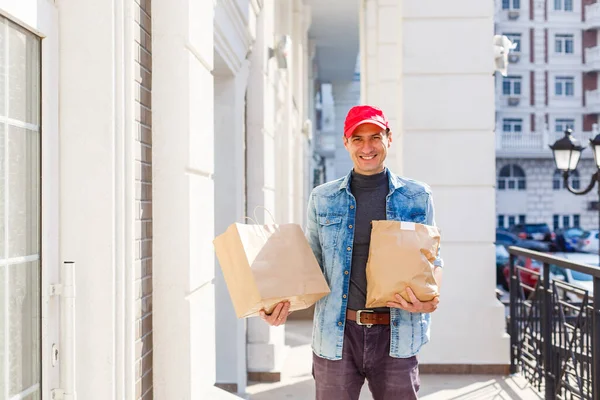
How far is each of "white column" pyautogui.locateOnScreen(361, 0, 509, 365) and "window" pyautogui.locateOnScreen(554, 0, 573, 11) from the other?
35006mm

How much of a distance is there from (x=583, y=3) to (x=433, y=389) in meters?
37.1

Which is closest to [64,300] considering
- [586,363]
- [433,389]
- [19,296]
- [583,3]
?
[19,296]

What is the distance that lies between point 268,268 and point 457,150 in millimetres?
3898

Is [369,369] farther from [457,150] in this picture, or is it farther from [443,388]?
[457,150]

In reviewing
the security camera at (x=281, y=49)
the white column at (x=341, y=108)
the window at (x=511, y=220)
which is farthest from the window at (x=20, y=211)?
the window at (x=511, y=220)

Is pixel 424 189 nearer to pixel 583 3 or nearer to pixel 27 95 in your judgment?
pixel 27 95

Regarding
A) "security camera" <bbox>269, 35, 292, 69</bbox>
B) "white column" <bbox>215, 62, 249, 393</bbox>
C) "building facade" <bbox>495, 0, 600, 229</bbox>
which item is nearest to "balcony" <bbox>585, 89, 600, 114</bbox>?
"building facade" <bbox>495, 0, 600, 229</bbox>

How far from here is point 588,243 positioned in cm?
2759

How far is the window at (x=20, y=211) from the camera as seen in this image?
5.85 ft

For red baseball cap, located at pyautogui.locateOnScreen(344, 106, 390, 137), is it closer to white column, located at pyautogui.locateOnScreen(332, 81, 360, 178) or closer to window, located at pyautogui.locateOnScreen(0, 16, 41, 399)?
window, located at pyautogui.locateOnScreen(0, 16, 41, 399)

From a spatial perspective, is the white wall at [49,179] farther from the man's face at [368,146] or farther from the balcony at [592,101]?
the balcony at [592,101]

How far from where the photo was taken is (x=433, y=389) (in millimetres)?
5434

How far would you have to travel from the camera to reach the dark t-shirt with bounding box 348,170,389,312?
2.69 m

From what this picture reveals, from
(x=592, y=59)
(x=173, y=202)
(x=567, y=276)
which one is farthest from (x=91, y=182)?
(x=592, y=59)
